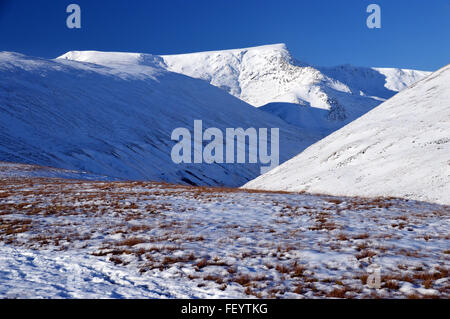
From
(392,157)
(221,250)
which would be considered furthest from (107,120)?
(221,250)

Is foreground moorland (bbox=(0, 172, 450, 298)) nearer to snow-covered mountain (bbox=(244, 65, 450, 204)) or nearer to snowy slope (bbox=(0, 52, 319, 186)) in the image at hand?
snow-covered mountain (bbox=(244, 65, 450, 204))

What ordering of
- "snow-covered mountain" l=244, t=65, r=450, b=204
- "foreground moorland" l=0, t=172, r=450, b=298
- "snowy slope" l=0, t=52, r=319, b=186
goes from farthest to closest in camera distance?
"snowy slope" l=0, t=52, r=319, b=186 < "snow-covered mountain" l=244, t=65, r=450, b=204 < "foreground moorland" l=0, t=172, r=450, b=298

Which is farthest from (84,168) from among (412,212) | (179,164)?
(412,212)

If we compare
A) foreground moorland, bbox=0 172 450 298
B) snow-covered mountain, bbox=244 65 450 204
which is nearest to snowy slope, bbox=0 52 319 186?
snow-covered mountain, bbox=244 65 450 204

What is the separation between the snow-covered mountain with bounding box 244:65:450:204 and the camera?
2842cm

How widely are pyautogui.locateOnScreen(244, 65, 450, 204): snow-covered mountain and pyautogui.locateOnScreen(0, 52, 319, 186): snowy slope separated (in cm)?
5077

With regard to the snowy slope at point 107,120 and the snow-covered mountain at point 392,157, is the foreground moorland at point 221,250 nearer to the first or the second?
the snow-covered mountain at point 392,157

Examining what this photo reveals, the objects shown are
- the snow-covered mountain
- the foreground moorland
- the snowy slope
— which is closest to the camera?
the foreground moorland

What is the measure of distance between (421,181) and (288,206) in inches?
582

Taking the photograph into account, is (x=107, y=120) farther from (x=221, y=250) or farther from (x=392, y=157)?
(x=221, y=250)

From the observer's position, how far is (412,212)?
18.8 metres

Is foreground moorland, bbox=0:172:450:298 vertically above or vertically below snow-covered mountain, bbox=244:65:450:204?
below

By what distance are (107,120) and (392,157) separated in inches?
3816

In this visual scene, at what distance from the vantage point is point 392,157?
113 feet
